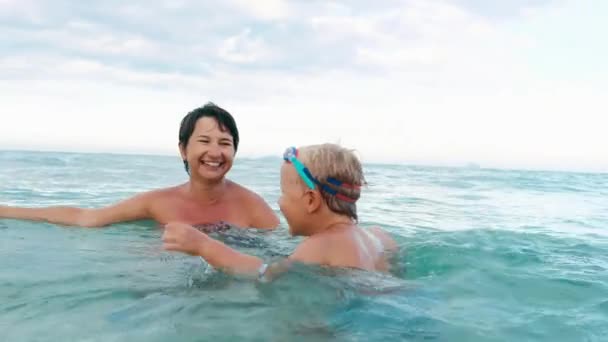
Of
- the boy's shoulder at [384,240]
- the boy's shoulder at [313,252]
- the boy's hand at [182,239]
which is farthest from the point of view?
the boy's shoulder at [384,240]

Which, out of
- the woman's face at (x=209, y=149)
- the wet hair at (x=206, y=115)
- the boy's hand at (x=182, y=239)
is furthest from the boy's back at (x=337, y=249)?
the wet hair at (x=206, y=115)

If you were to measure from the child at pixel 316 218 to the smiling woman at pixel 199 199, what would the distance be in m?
1.59

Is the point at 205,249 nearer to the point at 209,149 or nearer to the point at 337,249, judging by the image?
the point at 337,249

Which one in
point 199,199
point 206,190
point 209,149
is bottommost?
point 199,199

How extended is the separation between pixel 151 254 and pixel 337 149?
6.21ft

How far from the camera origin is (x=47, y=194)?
10.0 m

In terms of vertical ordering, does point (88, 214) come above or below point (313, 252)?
below

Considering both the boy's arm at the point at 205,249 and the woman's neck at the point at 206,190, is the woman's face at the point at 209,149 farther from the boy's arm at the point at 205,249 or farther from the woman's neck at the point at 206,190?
the boy's arm at the point at 205,249

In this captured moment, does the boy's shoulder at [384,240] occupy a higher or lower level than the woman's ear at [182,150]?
lower

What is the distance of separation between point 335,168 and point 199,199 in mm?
2426

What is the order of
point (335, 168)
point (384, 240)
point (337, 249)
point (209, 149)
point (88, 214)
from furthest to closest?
1. point (88, 214)
2. point (209, 149)
3. point (384, 240)
4. point (335, 168)
5. point (337, 249)

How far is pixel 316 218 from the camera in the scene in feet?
11.8

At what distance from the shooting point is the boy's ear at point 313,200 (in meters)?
3.53

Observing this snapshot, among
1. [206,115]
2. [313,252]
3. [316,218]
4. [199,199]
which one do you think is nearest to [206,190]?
[199,199]
